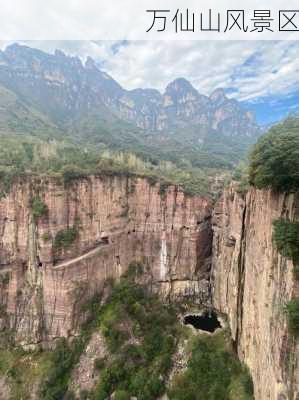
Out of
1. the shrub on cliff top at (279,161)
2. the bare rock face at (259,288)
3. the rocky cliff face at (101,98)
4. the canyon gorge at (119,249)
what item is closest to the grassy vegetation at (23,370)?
the canyon gorge at (119,249)

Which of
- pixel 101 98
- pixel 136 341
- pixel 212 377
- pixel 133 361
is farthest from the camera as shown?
pixel 101 98

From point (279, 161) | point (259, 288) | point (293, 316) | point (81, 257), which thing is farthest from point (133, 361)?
point (279, 161)

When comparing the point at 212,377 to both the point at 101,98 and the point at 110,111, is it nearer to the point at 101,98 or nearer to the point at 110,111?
the point at 110,111

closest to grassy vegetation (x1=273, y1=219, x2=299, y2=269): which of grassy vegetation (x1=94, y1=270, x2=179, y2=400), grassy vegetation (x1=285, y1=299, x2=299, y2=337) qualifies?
grassy vegetation (x1=285, y1=299, x2=299, y2=337)

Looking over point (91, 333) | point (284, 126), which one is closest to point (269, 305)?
point (284, 126)

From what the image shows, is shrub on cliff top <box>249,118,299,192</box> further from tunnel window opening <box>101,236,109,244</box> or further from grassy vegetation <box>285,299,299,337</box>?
tunnel window opening <box>101,236,109,244</box>

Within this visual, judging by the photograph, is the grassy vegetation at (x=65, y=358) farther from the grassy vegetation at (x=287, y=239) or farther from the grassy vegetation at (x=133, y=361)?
the grassy vegetation at (x=287, y=239)

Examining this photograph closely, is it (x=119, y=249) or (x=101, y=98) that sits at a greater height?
(x=101, y=98)
